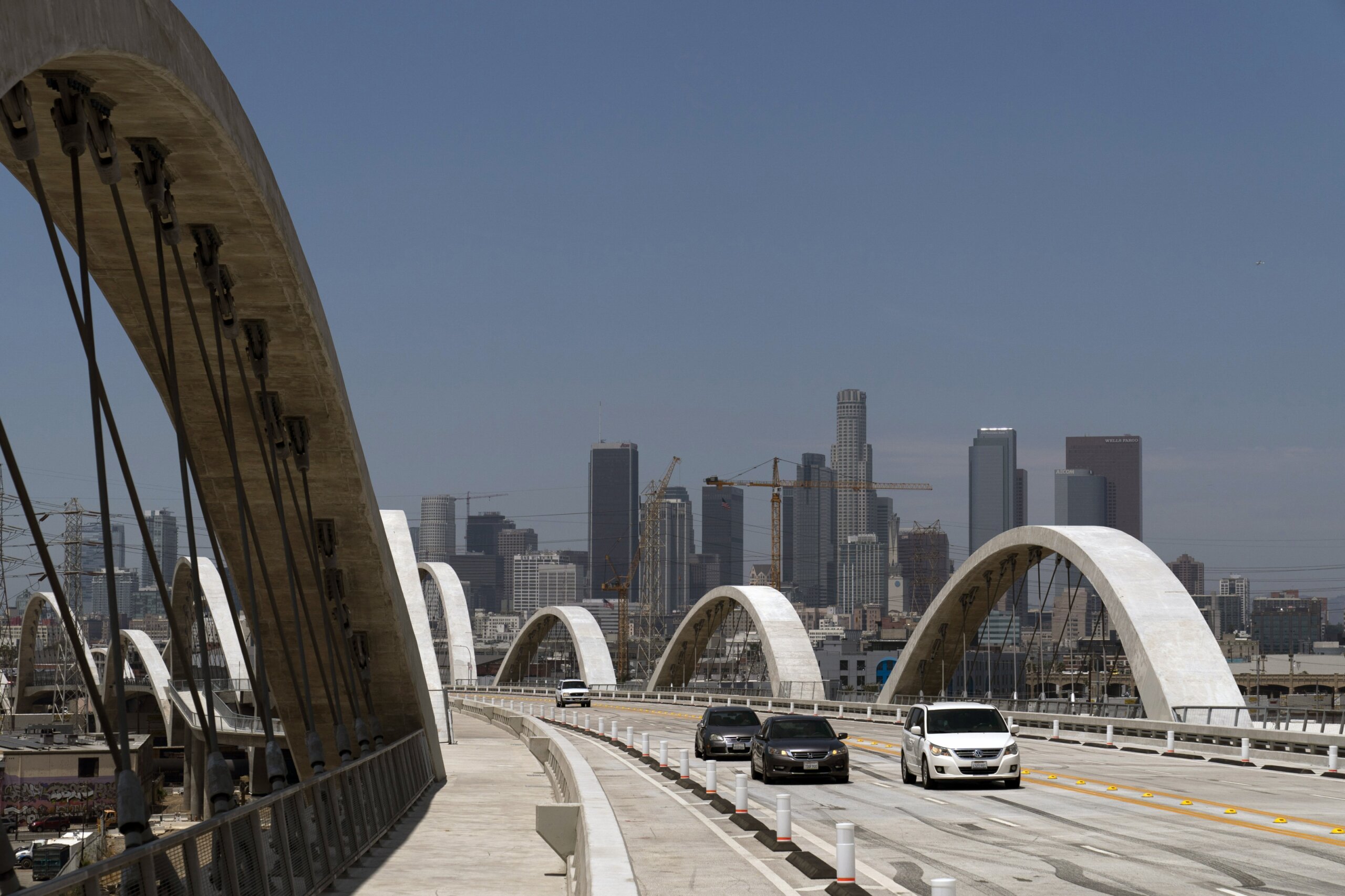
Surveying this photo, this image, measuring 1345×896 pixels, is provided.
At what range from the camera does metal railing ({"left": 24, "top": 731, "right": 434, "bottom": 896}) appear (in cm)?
861

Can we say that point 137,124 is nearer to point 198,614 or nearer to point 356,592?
point 198,614

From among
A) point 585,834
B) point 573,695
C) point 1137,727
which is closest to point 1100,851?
point 585,834

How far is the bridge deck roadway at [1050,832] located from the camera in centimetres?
1404

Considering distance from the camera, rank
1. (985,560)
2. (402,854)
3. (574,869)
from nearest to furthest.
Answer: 1. (574,869)
2. (402,854)
3. (985,560)

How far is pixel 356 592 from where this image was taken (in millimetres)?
25344

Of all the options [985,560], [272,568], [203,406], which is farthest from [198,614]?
[985,560]

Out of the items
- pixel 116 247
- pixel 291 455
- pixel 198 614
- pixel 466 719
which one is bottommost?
pixel 466 719

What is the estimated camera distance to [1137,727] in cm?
4066

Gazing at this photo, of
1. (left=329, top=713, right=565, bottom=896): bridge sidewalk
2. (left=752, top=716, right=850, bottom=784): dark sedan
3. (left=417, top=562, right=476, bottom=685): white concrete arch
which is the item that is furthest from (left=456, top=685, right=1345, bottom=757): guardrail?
(left=417, top=562, right=476, bottom=685): white concrete arch

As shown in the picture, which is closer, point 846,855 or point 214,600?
point 846,855

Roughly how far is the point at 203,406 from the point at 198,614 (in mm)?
8177

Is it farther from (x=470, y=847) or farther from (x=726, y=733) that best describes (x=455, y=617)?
(x=470, y=847)

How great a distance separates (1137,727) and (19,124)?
3603 cm

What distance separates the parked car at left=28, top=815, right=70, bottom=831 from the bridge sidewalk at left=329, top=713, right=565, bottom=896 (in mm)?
51252
